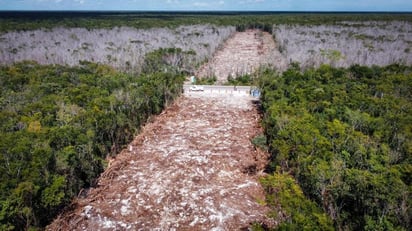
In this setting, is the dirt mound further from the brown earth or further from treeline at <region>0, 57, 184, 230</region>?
the brown earth

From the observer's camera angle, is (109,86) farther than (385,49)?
No

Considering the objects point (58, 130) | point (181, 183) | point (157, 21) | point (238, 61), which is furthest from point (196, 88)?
point (157, 21)

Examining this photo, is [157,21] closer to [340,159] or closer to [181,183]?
[181,183]

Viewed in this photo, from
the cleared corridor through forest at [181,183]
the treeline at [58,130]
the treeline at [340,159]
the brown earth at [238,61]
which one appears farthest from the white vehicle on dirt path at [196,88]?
the treeline at [340,159]

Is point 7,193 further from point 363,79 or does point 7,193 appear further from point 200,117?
point 363,79

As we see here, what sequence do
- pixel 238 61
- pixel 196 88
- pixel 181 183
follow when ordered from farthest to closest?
pixel 238 61
pixel 196 88
pixel 181 183

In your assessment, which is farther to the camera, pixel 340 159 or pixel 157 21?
pixel 157 21

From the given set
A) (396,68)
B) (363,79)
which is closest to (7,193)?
(363,79)

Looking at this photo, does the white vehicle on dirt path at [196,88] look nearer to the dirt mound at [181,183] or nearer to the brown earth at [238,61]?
the brown earth at [238,61]
